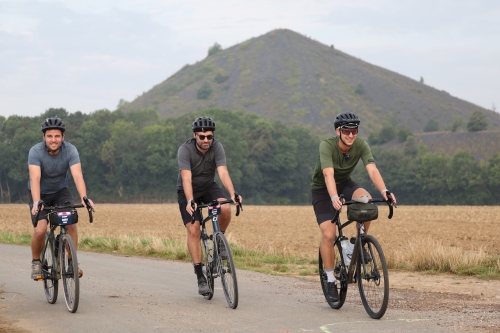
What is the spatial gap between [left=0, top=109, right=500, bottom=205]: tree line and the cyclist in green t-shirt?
97614 millimetres

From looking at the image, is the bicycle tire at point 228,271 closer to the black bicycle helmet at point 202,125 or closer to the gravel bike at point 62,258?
the black bicycle helmet at point 202,125

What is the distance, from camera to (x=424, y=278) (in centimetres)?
1327

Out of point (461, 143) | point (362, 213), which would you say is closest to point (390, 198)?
point (362, 213)

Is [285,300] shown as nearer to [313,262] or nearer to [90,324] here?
[90,324]

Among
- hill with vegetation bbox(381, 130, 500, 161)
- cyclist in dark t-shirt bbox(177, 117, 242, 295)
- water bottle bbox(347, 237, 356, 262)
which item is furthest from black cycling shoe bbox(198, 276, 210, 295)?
hill with vegetation bbox(381, 130, 500, 161)

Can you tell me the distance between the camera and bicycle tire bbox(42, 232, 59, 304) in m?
9.82

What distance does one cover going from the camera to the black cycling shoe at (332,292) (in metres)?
9.15

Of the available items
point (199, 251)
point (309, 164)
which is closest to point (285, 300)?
point (199, 251)

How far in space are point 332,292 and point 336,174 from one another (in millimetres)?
1292

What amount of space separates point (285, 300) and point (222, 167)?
1.75m

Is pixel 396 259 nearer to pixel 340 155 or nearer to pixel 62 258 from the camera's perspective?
pixel 340 155

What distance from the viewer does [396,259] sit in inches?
602

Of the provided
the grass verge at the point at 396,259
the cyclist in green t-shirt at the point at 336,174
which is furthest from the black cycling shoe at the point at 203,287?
the grass verge at the point at 396,259

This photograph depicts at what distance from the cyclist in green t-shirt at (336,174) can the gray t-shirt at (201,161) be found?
1.30m
